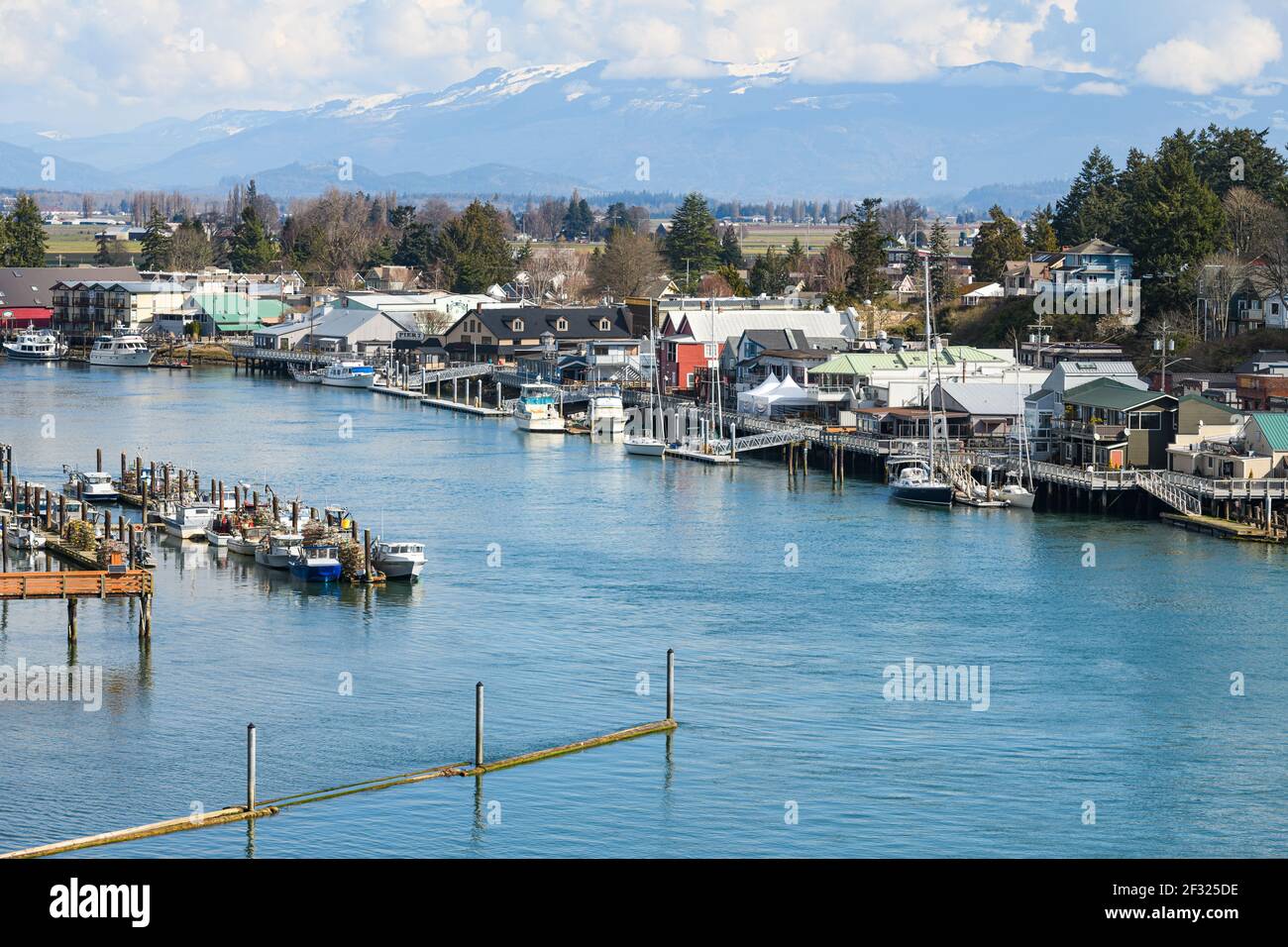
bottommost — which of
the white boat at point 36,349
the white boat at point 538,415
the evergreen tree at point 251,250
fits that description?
the white boat at point 538,415

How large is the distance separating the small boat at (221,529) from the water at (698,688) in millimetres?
392

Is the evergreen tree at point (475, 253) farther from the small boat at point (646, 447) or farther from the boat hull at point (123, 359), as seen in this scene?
the small boat at point (646, 447)

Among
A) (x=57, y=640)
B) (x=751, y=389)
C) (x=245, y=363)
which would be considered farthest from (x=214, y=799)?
(x=245, y=363)

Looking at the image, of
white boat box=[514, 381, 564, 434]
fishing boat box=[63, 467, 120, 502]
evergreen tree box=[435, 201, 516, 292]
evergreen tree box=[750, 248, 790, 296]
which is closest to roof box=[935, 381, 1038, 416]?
white boat box=[514, 381, 564, 434]

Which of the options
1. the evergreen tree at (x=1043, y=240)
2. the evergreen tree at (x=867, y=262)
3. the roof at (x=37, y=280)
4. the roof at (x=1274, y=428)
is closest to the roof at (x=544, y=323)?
the evergreen tree at (x=867, y=262)

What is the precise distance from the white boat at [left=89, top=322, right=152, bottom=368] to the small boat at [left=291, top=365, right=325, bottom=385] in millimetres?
9913

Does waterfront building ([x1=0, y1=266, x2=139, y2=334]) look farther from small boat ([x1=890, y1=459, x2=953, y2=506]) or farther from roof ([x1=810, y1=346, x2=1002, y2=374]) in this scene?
small boat ([x1=890, y1=459, x2=953, y2=506])

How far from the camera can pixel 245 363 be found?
293 ft

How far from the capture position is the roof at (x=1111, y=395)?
44375mm

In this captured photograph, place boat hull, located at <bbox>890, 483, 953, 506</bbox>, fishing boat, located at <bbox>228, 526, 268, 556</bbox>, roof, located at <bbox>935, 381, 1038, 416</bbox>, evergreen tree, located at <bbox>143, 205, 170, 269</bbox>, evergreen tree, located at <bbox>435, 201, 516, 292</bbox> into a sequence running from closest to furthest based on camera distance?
1. fishing boat, located at <bbox>228, 526, 268, 556</bbox>
2. boat hull, located at <bbox>890, 483, 953, 506</bbox>
3. roof, located at <bbox>935, 381, 1038, 416</bbox>
4. evergreen tree, located at <bbox>435, 201, 516, 292</bbox>
5. evergreen tree, located at <bbox>143, 205, 170, 269</bbox>

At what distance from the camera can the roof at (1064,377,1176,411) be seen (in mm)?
44375

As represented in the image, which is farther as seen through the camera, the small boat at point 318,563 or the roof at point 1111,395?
the roof at point 1111,395

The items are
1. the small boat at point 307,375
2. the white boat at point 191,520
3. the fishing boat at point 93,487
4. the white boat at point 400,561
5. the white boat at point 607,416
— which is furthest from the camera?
the small boat at point 307,375
